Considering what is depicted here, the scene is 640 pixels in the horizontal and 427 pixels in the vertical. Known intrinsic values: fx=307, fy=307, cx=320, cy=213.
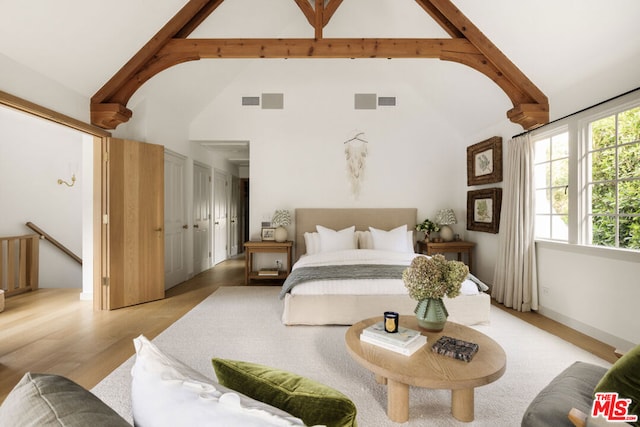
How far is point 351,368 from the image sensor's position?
228cm

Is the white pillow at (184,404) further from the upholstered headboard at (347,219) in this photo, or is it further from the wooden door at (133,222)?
the upholstered headboard at (347,219)

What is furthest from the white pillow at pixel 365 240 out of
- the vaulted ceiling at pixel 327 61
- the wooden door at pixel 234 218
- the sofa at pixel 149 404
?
the sofa at pixel 149 404

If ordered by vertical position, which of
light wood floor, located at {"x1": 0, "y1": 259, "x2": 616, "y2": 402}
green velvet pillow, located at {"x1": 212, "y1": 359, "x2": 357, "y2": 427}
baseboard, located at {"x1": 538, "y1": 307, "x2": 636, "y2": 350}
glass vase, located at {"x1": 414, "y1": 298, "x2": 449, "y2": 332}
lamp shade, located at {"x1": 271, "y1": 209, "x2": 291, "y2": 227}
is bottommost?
light wood floor, located at {"x1": 0, "y1": 259, "x2": 616, "y2": 402}

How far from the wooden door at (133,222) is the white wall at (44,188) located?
1.56m

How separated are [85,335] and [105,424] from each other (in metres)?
3.16

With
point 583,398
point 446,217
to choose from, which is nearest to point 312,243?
point 446,217

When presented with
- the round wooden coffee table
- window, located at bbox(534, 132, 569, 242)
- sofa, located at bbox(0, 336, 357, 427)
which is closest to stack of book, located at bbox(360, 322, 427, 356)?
the round wooden coffee table

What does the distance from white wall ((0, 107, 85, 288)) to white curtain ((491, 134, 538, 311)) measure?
6173 mm

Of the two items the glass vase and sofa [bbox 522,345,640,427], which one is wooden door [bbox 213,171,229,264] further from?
sofa [bbox 522,345,640,427]

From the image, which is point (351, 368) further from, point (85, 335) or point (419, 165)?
point (419, 165)

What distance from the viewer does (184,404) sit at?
57 centimetres

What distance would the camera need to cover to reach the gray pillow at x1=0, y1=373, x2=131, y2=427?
0.51 metres

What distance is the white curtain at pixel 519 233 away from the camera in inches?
141

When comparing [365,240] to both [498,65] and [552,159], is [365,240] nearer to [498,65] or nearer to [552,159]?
[552,159]
